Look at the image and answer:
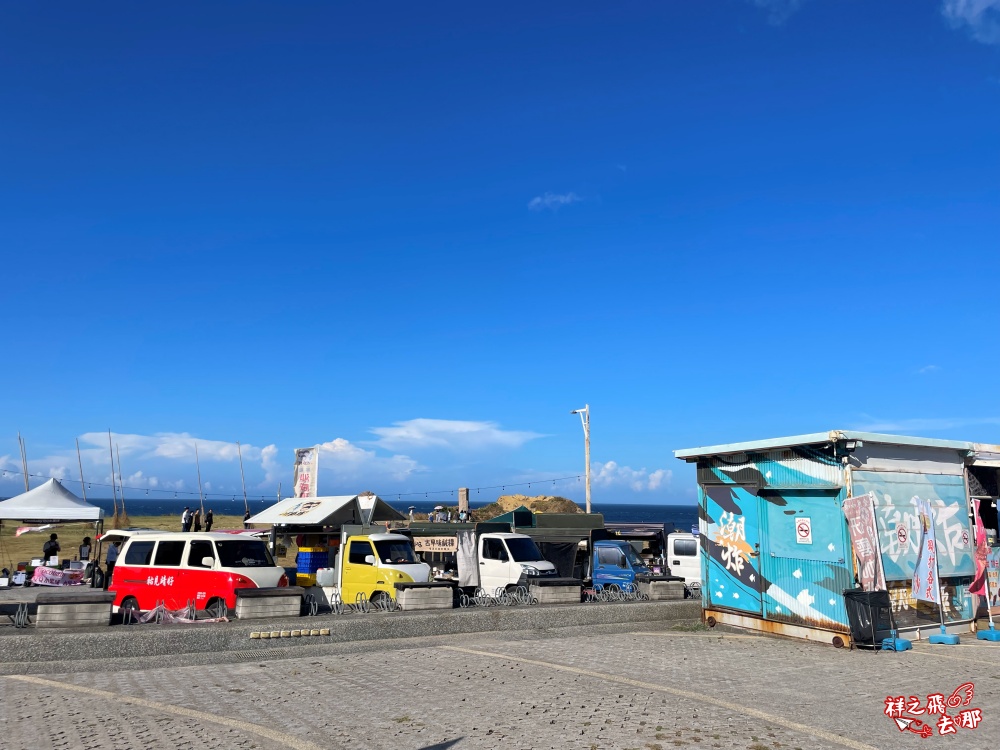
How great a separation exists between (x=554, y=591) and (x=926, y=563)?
6515 millimetres

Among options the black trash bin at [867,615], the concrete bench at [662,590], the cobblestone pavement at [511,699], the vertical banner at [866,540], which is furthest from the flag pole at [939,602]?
the concrete bench at [662,590]

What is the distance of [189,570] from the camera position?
44.4 feet

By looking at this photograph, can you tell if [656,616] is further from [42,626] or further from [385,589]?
[42,626]

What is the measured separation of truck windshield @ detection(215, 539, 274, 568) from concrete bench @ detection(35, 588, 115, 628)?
284cm

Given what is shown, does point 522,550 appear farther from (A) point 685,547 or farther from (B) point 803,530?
(B) point 803,530

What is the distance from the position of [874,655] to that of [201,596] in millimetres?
11181

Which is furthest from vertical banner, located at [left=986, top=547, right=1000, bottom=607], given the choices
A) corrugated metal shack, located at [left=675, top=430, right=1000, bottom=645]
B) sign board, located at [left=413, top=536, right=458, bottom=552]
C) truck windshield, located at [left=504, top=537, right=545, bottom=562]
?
sign board, located at [left=413, top=536, right=458, bottom=552]

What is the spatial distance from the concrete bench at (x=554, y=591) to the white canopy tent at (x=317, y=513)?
793 cm

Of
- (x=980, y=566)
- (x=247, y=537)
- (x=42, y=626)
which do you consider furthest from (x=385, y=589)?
(x=980, y=566)

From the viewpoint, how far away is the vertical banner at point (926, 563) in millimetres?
12719

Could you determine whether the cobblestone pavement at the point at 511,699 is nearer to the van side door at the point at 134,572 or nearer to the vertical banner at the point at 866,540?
the vertical banner at the point at 866,540

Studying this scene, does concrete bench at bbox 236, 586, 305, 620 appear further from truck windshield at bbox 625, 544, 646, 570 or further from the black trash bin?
truck windshield at bbox 625, 544, 646, 570

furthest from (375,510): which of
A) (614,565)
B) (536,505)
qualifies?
(536,505)

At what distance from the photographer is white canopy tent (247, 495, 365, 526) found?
20.3 m
